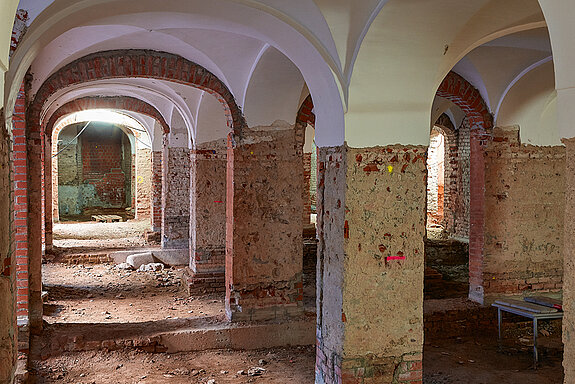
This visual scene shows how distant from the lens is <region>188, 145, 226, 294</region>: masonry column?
30.7ft

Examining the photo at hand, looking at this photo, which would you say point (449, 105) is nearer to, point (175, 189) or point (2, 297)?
point (175, 189)

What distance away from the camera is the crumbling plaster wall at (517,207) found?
748 centimetres

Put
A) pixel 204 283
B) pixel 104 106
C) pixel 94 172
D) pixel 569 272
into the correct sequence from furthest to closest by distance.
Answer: pixel 94 172 < pixel 104 106 < pixel 204 283 < pixel 569 272

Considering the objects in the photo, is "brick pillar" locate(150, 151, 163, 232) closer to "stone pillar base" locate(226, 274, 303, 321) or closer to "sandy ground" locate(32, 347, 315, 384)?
"stone pillar base" locate(226, 274, 303, 321)

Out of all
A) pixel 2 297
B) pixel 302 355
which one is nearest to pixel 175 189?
pixel 302 355

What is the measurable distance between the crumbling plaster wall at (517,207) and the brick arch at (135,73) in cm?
366

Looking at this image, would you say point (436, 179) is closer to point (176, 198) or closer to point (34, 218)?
point (176, 198)

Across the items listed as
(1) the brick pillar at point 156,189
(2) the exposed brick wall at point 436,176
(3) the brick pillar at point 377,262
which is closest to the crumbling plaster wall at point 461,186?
A: (2) the exposed brick wall at point 436,176

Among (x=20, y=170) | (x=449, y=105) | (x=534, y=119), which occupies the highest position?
(x=449, y=105)

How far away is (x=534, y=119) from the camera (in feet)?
24.8

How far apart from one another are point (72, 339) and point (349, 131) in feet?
14.2

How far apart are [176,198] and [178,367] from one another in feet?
23.3

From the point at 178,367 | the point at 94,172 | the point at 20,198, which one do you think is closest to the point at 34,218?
the point at 20,198

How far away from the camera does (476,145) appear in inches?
302
